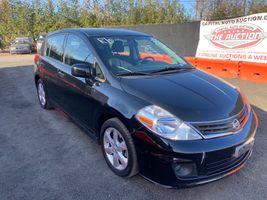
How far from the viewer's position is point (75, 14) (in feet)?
90.2

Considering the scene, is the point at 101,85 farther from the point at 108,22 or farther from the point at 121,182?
the point at 108,22

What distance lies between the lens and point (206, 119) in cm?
239

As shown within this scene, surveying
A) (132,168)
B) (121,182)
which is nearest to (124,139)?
(132,168)

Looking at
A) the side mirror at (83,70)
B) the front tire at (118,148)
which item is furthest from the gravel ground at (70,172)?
the side mirror at (83,70)

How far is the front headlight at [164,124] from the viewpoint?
7.57ft

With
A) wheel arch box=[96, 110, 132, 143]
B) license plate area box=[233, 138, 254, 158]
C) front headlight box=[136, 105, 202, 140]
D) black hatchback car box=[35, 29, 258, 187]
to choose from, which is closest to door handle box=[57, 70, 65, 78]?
black hatchback car box=[35, 29, 258, 187]

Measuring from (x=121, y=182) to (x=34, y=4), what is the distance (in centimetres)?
2966

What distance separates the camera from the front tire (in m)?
2.59

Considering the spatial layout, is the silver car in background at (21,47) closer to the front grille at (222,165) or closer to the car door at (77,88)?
the car door at (77,88)

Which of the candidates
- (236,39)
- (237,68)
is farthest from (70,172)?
(236,39)

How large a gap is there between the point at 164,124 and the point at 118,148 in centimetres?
74

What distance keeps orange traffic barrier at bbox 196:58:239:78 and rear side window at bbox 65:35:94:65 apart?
5604mm

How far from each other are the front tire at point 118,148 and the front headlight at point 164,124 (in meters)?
0.29

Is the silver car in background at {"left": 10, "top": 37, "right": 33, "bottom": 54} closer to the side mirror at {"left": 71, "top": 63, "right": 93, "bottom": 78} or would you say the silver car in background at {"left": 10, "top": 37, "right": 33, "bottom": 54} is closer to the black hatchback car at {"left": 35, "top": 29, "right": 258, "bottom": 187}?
the black hatchback car at {"left": 35, "top": 29, "right": 258, "bottom": 187}
